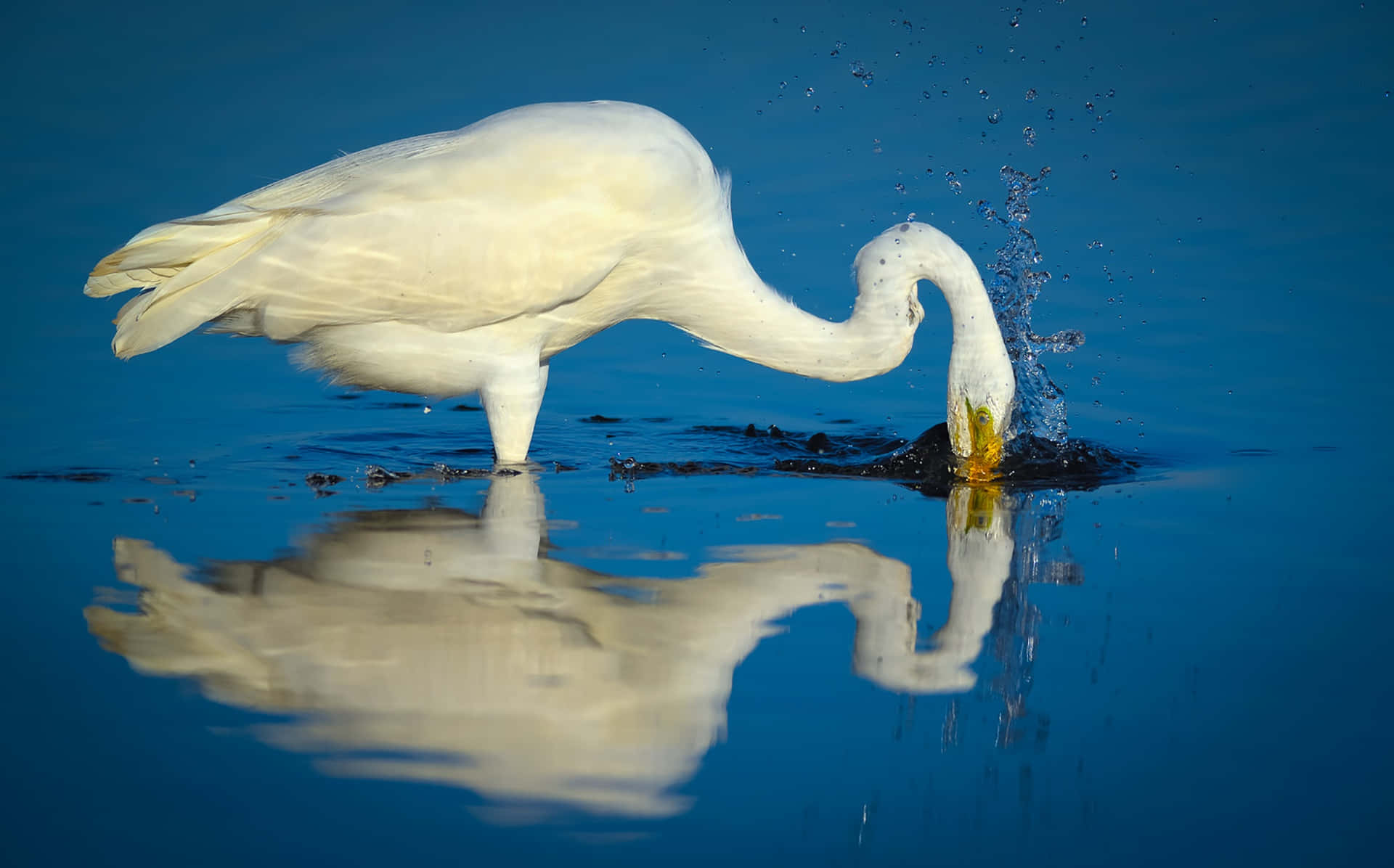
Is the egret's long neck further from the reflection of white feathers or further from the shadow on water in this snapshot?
the reflection of white feathers

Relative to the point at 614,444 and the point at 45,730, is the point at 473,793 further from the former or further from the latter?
the point at 614,444

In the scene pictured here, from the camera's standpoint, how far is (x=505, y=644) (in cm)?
369

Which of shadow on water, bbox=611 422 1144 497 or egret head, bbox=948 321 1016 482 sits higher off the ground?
egret head, bbox=948 321 1016 482

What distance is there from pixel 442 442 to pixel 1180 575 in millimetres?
4711

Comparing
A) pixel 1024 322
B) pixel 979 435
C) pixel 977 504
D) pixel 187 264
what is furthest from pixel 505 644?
pixel 1024 322

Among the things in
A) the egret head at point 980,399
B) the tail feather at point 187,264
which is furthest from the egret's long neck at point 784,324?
the tail feather at point 187,264

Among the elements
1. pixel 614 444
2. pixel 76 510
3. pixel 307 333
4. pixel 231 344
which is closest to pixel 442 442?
pixel 614 444

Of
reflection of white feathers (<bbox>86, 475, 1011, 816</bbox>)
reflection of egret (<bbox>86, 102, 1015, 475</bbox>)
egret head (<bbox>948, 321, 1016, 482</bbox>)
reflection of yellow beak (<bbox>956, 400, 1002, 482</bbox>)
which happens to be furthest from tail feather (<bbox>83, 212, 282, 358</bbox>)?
reflection of yellow beak (<bbox>956, 400, 1002, 482</bbox>)

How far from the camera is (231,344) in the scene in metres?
11.2

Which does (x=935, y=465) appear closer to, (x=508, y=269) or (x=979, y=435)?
(x=979, y=435)

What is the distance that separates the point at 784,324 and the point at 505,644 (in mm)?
3629

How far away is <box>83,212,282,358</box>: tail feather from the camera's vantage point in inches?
240

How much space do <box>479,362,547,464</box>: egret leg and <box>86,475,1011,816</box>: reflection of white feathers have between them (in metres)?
1.49

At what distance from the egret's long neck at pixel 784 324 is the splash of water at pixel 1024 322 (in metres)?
0.79
